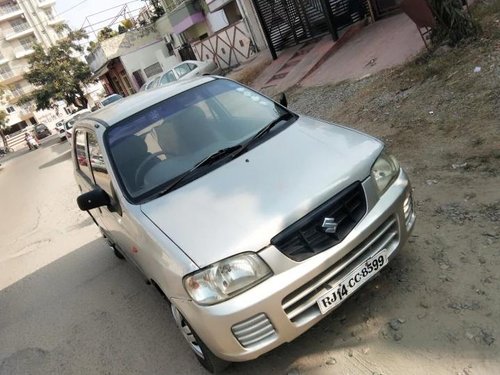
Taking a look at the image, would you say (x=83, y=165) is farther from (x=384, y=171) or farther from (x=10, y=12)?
(x=10, y=12)

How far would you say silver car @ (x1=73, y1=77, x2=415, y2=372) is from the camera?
2529 mm

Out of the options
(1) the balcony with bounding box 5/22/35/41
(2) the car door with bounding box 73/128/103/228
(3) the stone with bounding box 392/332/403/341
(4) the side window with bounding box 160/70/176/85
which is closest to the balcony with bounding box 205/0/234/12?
(4) the side window with bounding box 160/70/176/85

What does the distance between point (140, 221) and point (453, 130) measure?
3965 mm

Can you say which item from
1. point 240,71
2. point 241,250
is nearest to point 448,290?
point 241,250

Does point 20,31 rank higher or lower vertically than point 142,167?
higher

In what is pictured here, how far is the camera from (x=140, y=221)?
3082 millimetres

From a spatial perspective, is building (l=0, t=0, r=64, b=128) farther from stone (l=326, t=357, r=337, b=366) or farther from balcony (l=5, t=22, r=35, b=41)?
stone (l=326, t=357, r=337, b=366)

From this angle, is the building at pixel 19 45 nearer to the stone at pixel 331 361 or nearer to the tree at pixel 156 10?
the tree at pixel 156 10

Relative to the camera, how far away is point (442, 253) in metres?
3.44

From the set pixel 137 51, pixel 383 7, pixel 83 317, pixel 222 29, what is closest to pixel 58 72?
pixel 137 51

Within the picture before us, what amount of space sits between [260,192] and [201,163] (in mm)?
717

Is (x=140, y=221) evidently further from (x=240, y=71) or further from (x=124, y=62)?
(x=124, y=62)

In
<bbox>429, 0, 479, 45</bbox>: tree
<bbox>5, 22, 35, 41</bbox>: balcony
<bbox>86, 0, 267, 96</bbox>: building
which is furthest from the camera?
<bbox>5, 22, 35, 41</bbox>: balcony

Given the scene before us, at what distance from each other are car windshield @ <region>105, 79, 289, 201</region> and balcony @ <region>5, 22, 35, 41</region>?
7305 centimetres
